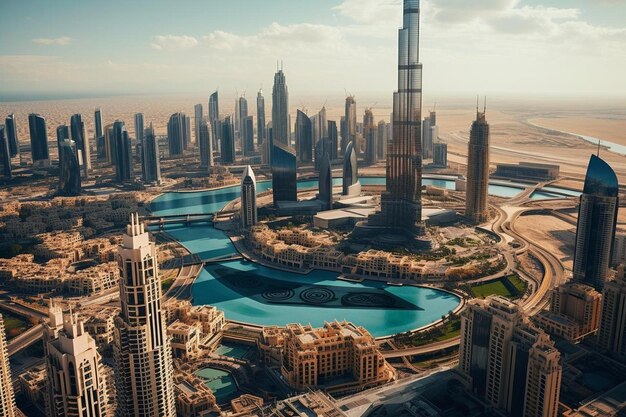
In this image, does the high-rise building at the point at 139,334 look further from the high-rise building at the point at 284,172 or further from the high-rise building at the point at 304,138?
the high-rise building at the point at 304,138

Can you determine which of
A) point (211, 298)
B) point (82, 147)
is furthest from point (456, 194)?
point (82, 147)

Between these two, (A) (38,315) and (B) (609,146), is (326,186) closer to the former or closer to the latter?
(A) (38,315)

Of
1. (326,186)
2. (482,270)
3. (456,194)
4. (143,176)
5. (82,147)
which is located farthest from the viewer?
(82,147)

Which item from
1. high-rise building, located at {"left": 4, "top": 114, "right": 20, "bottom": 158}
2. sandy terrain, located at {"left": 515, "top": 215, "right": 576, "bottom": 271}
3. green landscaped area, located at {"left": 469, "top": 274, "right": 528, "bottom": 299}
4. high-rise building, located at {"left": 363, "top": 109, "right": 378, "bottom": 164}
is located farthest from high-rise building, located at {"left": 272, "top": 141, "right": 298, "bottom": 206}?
high-rise building, located at {"left": 4, "top": 114, "right": 20, "bottom": 158}

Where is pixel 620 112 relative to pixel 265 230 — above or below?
above

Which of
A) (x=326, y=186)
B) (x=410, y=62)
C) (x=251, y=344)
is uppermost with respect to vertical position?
(x=410, y=62)
